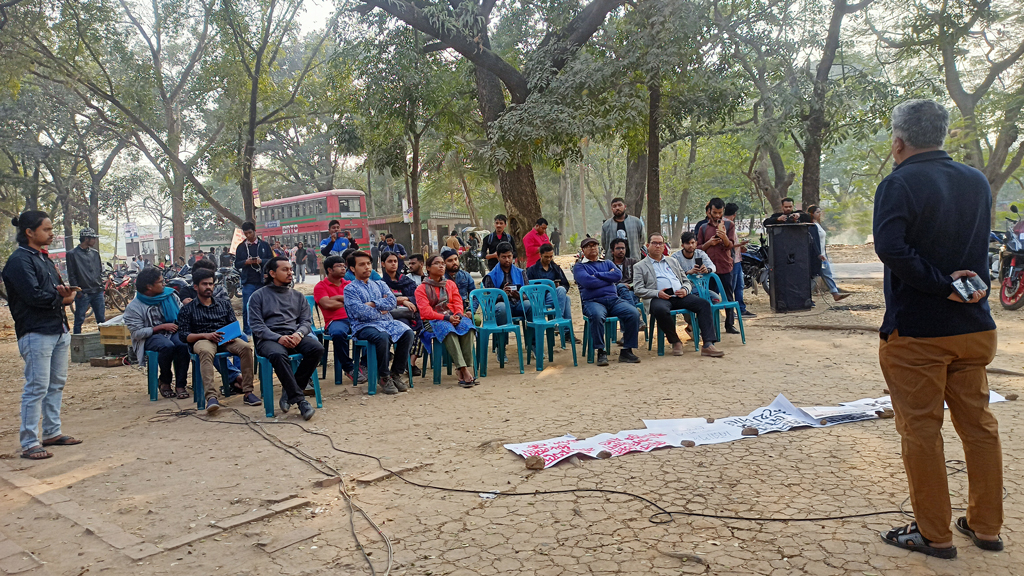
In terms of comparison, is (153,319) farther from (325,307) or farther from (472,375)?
(472,375)

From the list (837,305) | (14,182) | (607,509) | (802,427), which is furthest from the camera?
(14,182)

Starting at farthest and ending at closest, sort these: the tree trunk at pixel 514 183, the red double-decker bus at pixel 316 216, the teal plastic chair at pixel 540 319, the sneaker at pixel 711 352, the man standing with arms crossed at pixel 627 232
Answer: the red double-decker bus at pixel 316 216 → the tree trunk at pixel 514 183 → the man standing with arms crossed at pixel 627 232 → the sneaker at pixel 711 352 → the teal plastic chair at pixel 540 319

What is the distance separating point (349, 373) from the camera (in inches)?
297

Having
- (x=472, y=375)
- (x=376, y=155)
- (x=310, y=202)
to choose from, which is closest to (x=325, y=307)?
(x=472, y=375)

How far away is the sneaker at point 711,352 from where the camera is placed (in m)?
7.59

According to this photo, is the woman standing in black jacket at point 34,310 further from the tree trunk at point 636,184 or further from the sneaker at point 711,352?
the tree trunk at point 636,184

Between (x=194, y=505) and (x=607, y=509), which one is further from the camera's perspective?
(x=194, y=505)

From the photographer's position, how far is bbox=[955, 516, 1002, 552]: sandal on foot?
283 cm

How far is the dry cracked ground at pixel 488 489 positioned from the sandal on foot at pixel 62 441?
20cm

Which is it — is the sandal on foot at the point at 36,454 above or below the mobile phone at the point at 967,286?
below

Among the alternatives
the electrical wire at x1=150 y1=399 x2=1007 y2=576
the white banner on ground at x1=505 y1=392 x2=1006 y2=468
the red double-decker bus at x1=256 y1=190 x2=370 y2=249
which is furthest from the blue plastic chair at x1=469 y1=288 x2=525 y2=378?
the red double-decker bus at x1=256 y1=190 x2=370 y2=249

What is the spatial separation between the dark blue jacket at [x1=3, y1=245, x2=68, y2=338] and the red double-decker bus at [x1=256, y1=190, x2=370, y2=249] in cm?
2473

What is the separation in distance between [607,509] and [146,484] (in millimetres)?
2828

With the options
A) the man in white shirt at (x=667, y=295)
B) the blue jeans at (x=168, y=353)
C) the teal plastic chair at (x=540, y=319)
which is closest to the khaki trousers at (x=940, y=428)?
the teal plastic chair at (x=540, y=319)
